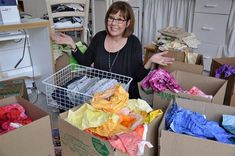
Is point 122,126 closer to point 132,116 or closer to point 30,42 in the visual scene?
point 132,116

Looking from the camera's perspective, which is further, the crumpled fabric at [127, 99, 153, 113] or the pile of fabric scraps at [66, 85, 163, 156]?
the crumpled fabric at [127, 99, 153, 113]

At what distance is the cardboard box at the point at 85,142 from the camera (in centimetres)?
85

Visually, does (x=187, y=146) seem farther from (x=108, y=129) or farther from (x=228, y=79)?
(x=228, y=79)

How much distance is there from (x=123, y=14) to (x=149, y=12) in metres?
1.93

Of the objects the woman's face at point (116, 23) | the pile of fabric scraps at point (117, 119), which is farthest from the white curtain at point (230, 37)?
the pile of fabric scraps at point (117, 119)

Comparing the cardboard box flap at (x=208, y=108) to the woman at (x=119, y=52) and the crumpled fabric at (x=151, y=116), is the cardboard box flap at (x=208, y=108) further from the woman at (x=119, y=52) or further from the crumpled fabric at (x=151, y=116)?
the woman at (x=119, y=52)

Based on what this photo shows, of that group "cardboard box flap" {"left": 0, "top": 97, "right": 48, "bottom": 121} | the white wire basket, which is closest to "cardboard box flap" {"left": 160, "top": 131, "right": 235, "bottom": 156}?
the white wire basket

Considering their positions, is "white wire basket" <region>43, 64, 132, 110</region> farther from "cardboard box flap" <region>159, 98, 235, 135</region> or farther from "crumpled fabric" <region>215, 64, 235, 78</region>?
"crumpled fabric" <region>215, 64, 235, 78</region>

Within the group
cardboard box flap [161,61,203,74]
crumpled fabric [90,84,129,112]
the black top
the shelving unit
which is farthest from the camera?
the shelving unit

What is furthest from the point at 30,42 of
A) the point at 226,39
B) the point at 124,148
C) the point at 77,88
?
the point at 226,39

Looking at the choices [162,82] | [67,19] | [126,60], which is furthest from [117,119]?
[67,19]

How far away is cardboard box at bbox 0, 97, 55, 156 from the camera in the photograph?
977 mm

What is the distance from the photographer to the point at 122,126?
3.05 feet

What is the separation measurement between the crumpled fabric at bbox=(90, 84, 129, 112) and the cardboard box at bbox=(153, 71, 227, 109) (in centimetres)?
40
